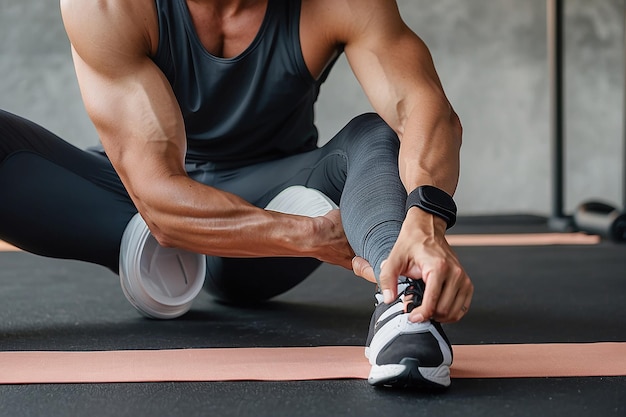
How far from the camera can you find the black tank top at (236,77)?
181 centimetres

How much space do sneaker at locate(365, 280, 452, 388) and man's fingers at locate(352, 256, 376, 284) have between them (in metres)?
0.07

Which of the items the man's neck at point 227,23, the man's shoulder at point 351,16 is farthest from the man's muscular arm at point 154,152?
the man's shoulder at point 351,16

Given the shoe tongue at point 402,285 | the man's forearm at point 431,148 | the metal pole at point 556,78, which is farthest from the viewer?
the metal pole at point 556,78

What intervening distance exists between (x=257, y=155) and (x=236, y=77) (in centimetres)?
24

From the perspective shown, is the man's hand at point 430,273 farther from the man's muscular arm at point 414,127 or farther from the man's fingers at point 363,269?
the man's fingers at point 363,269

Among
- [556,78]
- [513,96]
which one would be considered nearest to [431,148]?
[556,78]

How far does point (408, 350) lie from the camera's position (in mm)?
1253

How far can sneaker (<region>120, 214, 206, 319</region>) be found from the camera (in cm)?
194

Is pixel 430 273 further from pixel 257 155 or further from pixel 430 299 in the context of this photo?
pixel 257 155

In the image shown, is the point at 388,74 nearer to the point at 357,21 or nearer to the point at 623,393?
the point at 357,21

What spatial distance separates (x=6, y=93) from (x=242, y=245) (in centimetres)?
471

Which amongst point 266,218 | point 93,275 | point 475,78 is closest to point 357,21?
point 266,218

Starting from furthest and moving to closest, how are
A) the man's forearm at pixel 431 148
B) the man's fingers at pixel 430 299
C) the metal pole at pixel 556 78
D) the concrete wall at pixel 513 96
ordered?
1. the concrete wall at pixel 513 96
2. the metal pole at pixel 556 78
3. the man's forearm at pixel 431 148
4. the man's fingers at pixel 430 299

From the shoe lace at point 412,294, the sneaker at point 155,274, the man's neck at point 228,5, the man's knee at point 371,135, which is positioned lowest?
the sneaker at point 155,274
